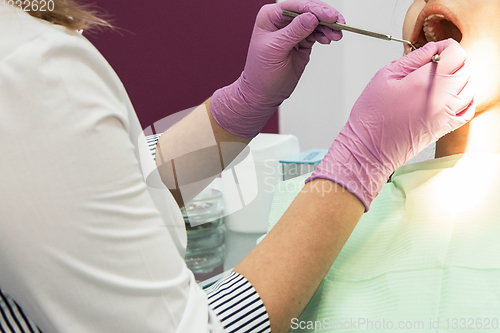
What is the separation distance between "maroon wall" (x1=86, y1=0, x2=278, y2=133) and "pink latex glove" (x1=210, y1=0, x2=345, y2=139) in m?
0.73

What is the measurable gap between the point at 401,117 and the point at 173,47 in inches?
50.7

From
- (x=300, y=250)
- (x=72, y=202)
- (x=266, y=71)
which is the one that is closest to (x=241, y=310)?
(x=300, y=250)

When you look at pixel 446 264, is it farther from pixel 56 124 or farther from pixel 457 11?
pixel 56 124

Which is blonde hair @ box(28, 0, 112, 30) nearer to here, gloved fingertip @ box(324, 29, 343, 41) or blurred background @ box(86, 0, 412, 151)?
gloved fingertip @ box(324, 29, 343, 41)

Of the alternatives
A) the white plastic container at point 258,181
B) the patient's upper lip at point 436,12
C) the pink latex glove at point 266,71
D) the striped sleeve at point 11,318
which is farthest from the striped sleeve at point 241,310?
the white plastic container at point 258,181

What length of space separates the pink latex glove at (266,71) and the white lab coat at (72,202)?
0.57m

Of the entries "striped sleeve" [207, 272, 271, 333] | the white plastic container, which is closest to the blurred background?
the white plastic container

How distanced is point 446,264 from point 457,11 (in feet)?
1.71

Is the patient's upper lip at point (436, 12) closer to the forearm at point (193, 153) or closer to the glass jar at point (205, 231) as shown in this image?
the forearm at point (193, 153)

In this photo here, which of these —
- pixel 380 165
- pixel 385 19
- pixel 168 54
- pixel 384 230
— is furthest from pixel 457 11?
pixel 168 54

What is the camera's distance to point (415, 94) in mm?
807

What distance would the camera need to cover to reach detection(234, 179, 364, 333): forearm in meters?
0.66

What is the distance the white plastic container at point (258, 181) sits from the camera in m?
1.57

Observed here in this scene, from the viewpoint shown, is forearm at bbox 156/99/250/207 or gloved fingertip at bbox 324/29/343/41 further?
forearm at bbox 156/99/250/207
